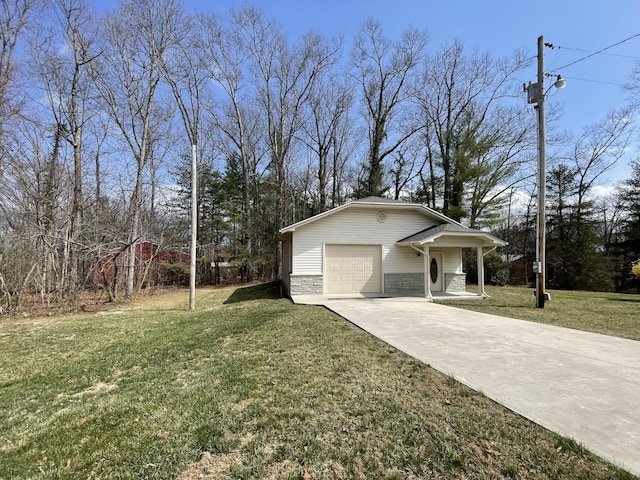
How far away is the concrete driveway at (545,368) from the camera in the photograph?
260 cm

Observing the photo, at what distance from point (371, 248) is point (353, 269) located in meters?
1.09

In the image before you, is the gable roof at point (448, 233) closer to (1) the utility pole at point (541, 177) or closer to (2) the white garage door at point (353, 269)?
(2) the white garage door at point (353, 269)

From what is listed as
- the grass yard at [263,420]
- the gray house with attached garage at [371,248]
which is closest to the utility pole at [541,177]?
the gray house with attached garage at [371,248]

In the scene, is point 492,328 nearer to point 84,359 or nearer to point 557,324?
point 557,324

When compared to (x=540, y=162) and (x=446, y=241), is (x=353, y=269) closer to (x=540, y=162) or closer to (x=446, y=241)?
(x=446, y=241)

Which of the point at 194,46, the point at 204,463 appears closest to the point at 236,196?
the point at 194,46

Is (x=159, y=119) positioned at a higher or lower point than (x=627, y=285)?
higher

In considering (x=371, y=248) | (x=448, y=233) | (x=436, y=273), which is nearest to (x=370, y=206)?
(x=371, y=248)

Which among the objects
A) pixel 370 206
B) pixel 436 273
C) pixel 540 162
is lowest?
pixel 436 273

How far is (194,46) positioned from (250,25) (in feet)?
13.3

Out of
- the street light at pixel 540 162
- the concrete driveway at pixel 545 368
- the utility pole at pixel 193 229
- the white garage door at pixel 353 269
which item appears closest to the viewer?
the concrete driveway at pixel 545 368

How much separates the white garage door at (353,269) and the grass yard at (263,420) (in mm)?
Answer: 6902

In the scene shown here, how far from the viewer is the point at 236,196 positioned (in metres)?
23.1

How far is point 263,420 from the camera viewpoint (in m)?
2.79
